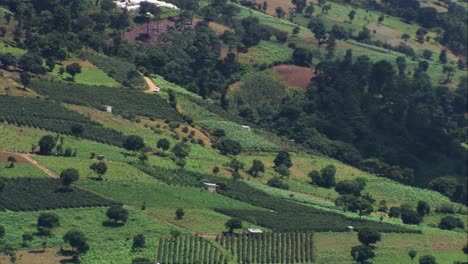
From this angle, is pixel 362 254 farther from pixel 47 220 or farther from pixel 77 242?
pixel 47 220

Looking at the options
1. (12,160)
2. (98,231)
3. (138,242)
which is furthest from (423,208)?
(12,160)

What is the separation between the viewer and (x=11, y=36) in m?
187

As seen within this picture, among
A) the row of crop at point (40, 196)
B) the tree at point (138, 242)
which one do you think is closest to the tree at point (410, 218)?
the row of crop at point (40, 196)

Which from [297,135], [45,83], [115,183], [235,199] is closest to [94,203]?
[115,183]

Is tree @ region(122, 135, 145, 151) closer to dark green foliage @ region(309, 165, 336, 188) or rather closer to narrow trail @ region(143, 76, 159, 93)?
dark green foliage @ region(309, 165, 336, 188)

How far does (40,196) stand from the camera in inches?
5217

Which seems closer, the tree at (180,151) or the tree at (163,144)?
the tree at (180,151)

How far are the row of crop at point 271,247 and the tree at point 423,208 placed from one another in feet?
80.5

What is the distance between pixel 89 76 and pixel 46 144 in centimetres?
3320

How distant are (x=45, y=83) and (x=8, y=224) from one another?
48751 millimetres

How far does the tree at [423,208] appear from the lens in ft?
503

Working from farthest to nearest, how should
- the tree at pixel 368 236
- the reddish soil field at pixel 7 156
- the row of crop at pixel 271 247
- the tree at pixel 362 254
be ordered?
the reddish soil field at pixel 7 156
the tree at pixel 368 236
the tree at pixel 362 254
the row of crop at pixel 271 247

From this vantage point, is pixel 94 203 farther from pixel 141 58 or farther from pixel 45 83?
pixel 141 58

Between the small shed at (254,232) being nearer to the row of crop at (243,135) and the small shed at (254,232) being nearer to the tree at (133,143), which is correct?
the tree at (133,143)
